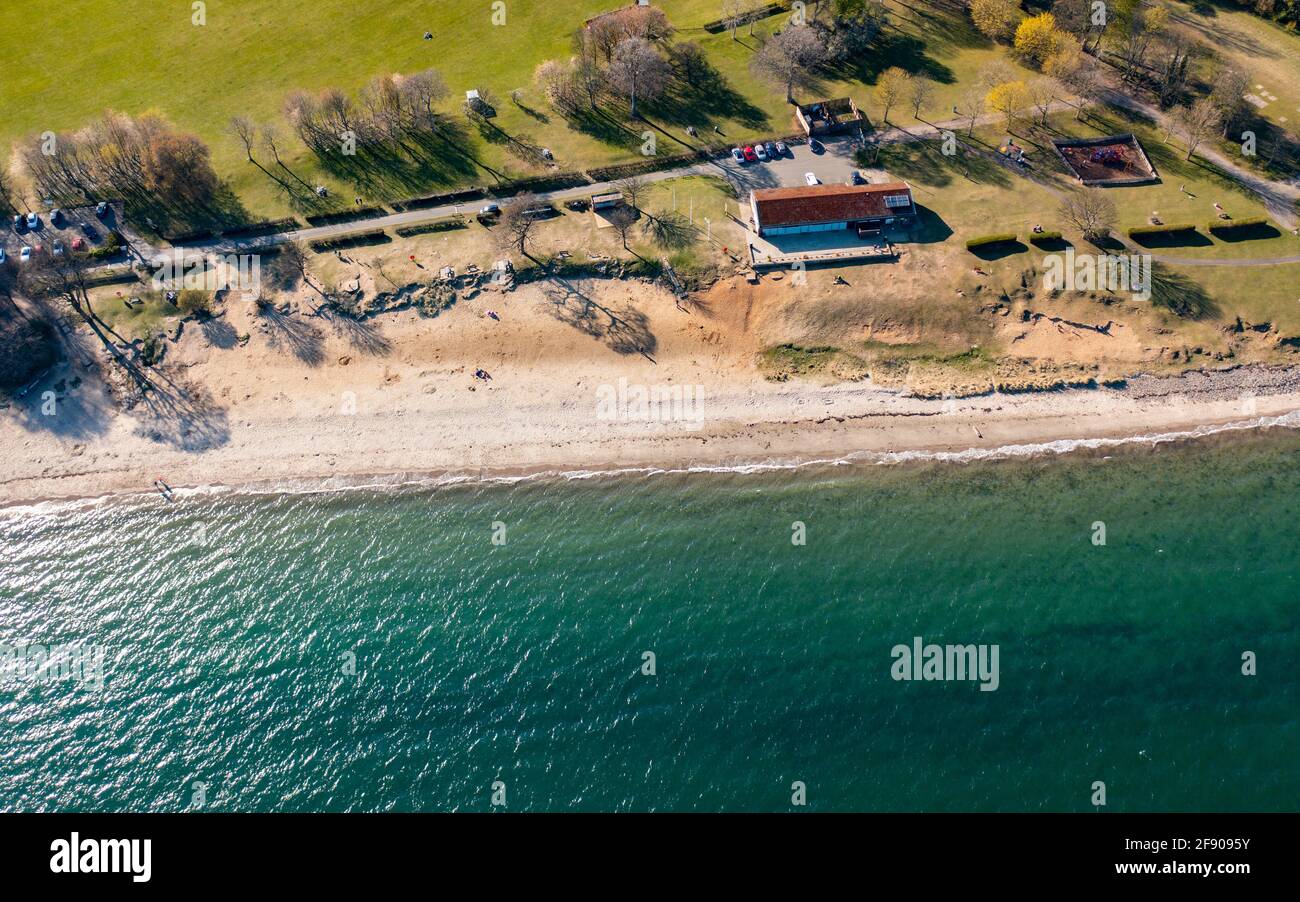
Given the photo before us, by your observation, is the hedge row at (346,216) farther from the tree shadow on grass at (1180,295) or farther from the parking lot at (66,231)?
the tree shadow on grass at (1180,295)

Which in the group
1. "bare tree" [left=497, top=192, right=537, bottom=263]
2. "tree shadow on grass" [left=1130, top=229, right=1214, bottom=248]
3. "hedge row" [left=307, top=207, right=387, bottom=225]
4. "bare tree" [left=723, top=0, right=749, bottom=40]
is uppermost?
"bare tree" [left=723, top=0, right=749, bottom=40]

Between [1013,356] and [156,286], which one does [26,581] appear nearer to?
[156,286]

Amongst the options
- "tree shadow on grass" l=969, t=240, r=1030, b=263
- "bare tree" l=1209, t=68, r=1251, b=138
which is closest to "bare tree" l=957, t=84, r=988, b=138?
"tree shadow on grass" l=969, t=240, r=1030, b=263

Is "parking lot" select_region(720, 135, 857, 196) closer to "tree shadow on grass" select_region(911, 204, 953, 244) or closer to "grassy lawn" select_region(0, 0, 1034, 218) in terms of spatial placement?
"grassy lawn" select_region(0, 0, 1034, 218)

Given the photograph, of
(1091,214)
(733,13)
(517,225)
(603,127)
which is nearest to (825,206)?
(1091,214)

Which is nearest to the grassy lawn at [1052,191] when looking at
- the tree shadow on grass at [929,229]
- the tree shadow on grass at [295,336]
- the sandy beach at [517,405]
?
the tree shadow on grass at [929,229]
